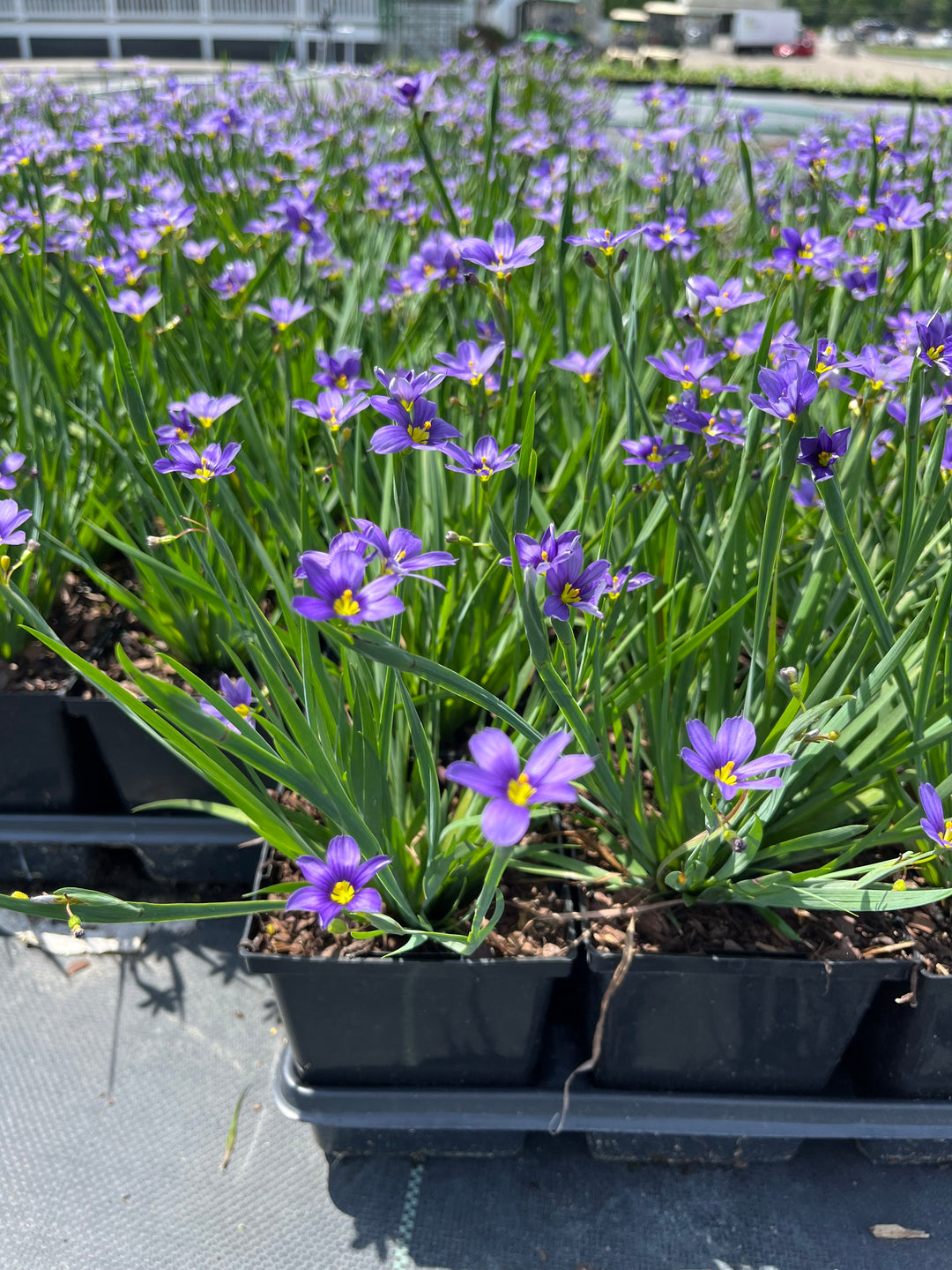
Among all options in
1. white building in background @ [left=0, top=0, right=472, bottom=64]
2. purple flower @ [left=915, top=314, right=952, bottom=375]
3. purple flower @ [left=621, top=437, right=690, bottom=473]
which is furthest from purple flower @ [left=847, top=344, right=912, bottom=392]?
white building in background @ [left=0, top=0, right=472, bottom=64]

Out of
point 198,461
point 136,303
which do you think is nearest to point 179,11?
point 136,303

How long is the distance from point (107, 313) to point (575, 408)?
0.92m

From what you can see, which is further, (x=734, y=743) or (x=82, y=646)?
(x=82, y=646)

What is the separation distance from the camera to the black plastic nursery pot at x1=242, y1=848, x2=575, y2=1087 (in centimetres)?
103

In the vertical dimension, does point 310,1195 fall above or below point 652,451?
below

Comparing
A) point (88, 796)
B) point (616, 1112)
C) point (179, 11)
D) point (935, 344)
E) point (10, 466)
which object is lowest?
point (616, 1112)

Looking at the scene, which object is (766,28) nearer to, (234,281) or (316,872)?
(234,281)

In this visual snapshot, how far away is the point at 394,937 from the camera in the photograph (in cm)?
109

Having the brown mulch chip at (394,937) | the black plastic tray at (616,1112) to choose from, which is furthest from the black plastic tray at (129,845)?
the black plastic tray at (616,1112)

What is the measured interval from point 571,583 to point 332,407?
0.45 m

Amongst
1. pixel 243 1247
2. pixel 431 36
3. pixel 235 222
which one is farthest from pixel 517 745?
pixel 431 36

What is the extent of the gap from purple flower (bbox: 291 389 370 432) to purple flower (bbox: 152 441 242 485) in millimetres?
112

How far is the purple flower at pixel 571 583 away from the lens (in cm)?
76

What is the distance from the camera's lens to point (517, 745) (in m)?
1.09
